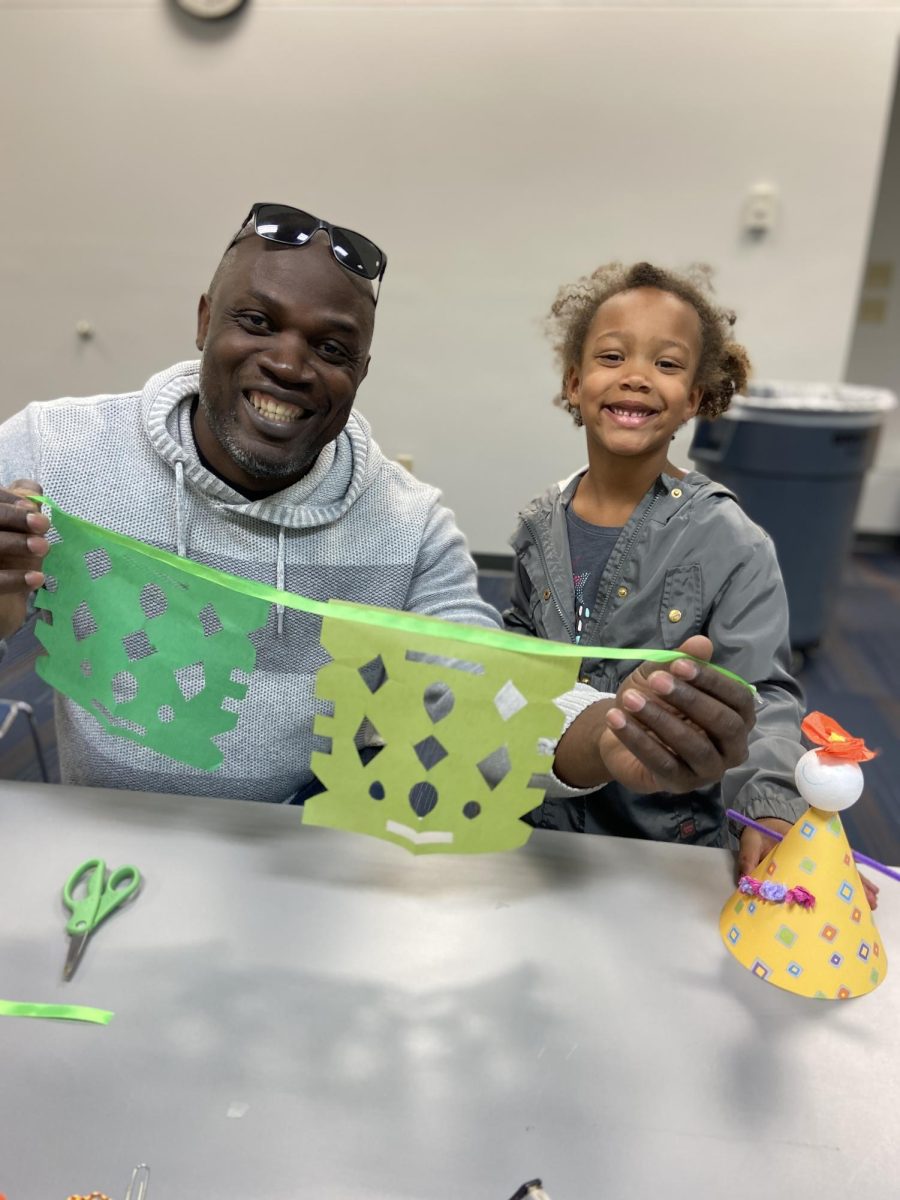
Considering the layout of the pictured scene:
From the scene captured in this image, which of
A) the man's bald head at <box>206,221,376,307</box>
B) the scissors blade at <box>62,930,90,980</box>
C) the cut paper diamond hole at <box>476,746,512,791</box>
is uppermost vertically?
the man's bald head at <box>206,221,376,307</box>

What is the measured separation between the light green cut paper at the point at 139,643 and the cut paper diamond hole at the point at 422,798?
170mm

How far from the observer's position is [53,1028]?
0.55 meters

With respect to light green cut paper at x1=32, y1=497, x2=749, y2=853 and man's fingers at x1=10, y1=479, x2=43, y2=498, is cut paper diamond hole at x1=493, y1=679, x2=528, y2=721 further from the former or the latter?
man's fingers at x1=10, y1=479, x2=43, y2=498

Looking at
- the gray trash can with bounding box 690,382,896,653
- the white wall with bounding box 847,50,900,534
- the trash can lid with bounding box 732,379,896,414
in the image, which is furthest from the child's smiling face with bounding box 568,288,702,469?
the white wall with bounding box 847,50,900,534

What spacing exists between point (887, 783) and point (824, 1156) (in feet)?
6.16

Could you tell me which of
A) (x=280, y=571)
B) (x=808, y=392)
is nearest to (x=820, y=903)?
(x=280, y=571)

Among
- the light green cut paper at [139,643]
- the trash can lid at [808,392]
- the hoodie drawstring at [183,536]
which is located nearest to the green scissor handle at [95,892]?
the light green cut paper at [139,643]

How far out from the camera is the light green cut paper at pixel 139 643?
2.16 feet

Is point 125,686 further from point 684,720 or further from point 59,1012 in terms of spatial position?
point 684,720

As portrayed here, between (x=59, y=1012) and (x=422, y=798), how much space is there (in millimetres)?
310

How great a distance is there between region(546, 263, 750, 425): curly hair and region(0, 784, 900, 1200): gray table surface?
0.72 meters

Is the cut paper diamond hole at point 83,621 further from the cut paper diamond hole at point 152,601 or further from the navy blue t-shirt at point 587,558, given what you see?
the navy blue t-shirt at point 587,558

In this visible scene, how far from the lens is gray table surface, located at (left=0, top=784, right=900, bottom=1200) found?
0.47 meters

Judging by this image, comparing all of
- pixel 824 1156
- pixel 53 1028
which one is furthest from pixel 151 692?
pixel 824 1156
